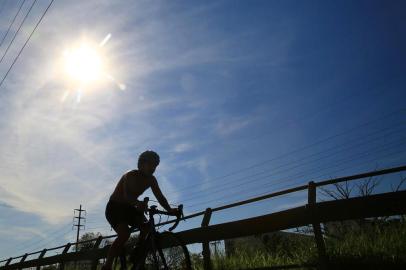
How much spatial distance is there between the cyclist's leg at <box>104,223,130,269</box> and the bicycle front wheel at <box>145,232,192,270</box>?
52 centimetres

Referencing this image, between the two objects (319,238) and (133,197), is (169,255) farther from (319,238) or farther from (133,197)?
(319,238)

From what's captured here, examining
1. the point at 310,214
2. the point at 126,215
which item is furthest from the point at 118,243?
the point at 310,214

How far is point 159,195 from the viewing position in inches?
208

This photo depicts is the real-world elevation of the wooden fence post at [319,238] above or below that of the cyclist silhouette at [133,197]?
below

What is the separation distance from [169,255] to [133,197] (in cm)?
121

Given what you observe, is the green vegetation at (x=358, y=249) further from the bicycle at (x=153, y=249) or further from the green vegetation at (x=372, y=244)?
the bicycle at (x=153, y=249)

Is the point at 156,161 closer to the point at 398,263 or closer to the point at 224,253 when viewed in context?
the point at 224,253

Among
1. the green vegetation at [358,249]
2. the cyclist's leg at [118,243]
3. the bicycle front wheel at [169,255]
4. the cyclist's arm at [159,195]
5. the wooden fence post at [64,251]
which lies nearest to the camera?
the green vegetation at [358,249]

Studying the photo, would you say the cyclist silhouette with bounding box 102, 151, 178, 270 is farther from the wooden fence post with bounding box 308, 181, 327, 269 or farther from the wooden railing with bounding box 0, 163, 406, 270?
the wooden fence post with bounding box 308, 181, 327, 269

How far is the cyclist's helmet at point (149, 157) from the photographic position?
17.3 ft

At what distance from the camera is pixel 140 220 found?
5246mm

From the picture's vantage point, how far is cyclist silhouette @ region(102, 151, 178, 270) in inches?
203

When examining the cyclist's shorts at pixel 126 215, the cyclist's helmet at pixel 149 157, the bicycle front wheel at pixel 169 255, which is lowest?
the bicycle front wheel at pixel 169 255

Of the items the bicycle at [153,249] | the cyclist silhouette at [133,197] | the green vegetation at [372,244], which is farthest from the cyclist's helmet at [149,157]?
the green vegetation at [372,244]
